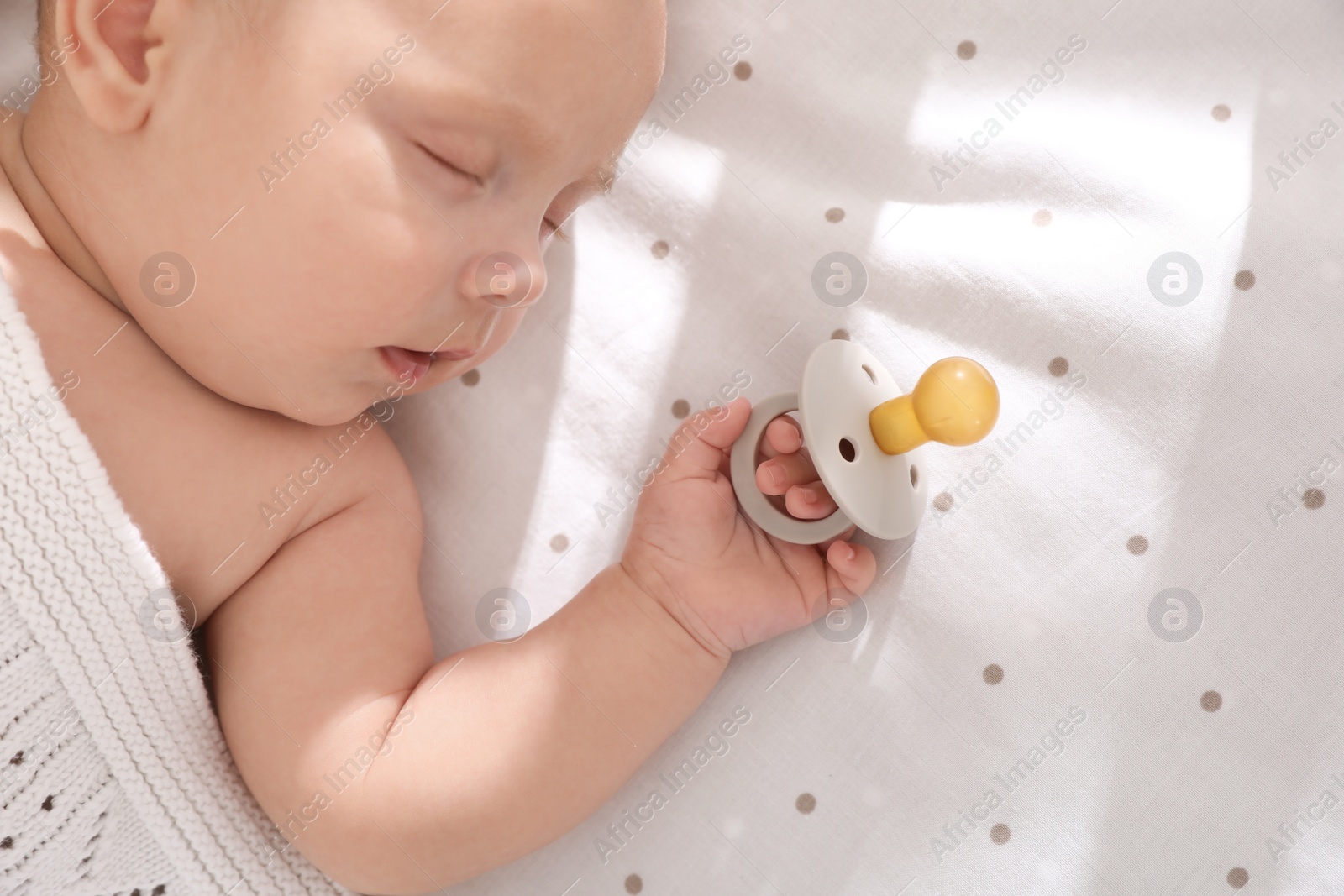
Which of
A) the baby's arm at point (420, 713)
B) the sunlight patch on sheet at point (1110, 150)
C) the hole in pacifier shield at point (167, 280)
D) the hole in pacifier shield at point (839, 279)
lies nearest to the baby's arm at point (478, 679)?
the baby's arm at point (420, 713)

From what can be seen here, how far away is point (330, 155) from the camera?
35.8 inches

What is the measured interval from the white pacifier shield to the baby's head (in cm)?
30

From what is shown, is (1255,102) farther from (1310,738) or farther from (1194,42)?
(1310,738)

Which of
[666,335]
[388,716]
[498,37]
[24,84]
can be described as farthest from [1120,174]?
[24,84]

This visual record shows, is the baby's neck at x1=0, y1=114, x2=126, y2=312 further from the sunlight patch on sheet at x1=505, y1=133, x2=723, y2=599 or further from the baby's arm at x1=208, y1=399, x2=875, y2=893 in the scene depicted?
the sunlight patch on sheet at x1=505, y1=133, x2=723, y2=599

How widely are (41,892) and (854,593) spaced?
87 cm

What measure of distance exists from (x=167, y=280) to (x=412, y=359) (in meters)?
0.25

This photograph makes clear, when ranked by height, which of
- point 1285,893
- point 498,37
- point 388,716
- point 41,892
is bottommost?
point 41,892

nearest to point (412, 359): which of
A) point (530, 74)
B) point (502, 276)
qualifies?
point (502, 276)

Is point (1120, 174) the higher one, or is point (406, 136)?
point (1120, 174)

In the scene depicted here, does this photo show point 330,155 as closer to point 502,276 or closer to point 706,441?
point 502,276

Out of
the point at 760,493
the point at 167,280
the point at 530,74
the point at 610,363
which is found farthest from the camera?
the point at 610,363

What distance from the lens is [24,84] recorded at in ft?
4.00

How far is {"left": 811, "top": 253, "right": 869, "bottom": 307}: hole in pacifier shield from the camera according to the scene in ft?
3.87
